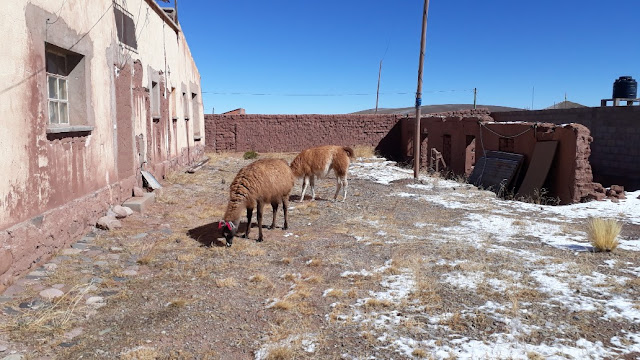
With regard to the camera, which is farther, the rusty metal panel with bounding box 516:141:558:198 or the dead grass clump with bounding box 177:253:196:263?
the rusty metal panel with bounding box 516:141:558:198

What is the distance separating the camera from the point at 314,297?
5105mm

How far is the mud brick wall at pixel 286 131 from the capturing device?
24516mm

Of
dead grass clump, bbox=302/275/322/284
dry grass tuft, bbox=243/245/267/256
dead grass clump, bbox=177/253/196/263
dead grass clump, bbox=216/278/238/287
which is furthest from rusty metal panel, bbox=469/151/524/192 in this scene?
dead grass clump, bbox=216/278/238/287

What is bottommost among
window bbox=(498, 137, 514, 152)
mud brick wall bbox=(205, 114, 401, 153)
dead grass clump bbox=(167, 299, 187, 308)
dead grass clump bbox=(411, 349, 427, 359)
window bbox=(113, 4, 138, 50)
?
dead grass clump bbox=(411, 349, 427, 359)

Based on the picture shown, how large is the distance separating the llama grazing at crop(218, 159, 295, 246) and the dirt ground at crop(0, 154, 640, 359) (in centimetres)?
41

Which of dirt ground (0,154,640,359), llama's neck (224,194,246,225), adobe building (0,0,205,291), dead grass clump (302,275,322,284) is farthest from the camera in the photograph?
llama's neck (224,194,246,225)

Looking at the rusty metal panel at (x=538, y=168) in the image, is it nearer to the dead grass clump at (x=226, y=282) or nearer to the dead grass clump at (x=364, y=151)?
the dead grass clump at (x=226, y=282)

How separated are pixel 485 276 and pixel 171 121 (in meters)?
11.2

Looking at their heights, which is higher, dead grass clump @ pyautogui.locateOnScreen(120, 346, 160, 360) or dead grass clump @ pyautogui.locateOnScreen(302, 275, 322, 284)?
dead grass clump @ pyautogui.locateOnScreen(302, 275, 322, 284)

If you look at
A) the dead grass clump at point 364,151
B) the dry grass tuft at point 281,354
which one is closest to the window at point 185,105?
the dead grass clump at point 364,151

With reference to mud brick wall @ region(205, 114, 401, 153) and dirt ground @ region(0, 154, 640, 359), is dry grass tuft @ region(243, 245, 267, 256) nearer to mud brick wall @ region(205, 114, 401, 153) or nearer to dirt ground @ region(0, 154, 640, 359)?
dirt ground @ region(0, 154, 640, 359)

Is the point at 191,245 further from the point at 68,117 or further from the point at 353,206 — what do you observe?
the point at 353,206

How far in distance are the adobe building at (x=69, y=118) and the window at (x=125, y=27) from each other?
21 millimetres

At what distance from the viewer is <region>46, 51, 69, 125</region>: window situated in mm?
6555
